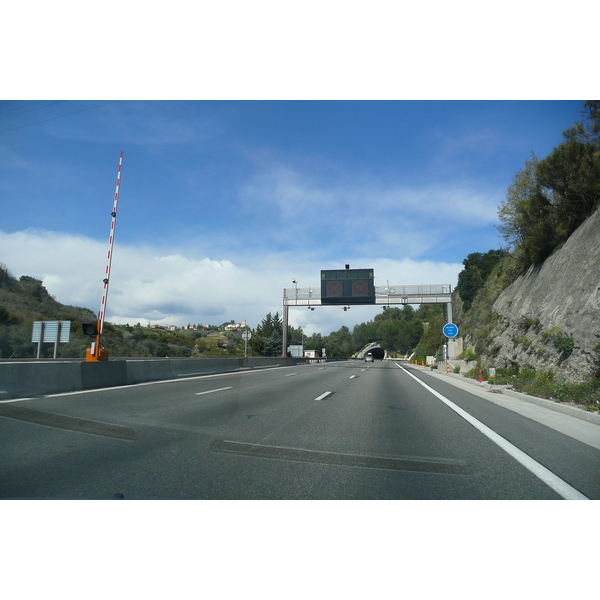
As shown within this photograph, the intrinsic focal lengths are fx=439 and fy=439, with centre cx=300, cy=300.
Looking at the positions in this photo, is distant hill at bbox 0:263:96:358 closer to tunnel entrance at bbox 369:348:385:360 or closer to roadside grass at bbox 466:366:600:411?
roadside grass at bbox 466:366:600:411

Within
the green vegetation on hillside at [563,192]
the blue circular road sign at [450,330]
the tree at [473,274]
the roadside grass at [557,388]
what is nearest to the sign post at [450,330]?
the blue circular road sign at [450,330]

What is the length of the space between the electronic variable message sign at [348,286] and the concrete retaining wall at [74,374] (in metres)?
23.7

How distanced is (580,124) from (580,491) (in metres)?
21.1

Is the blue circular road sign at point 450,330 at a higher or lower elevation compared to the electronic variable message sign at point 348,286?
lower

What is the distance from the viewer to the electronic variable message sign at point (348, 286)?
42562 mm

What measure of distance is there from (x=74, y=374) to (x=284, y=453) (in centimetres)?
981

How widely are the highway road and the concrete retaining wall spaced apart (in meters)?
1.85

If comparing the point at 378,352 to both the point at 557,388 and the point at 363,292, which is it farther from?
the point at 557,388

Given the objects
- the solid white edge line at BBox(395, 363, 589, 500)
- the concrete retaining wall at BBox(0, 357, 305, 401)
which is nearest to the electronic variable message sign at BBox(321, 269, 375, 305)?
the concrete retaining wall at BBox(0, 357, 305, 401)

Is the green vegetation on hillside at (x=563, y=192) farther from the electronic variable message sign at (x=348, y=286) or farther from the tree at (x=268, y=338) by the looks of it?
the tree at (x=268, y=338)

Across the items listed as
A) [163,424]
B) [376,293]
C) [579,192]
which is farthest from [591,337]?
[376,293]

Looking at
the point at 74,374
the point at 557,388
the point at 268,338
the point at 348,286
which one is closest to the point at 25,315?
the point at 74,374

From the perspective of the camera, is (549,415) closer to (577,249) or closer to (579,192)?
(577,249)

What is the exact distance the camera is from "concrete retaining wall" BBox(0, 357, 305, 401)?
1117 cm
